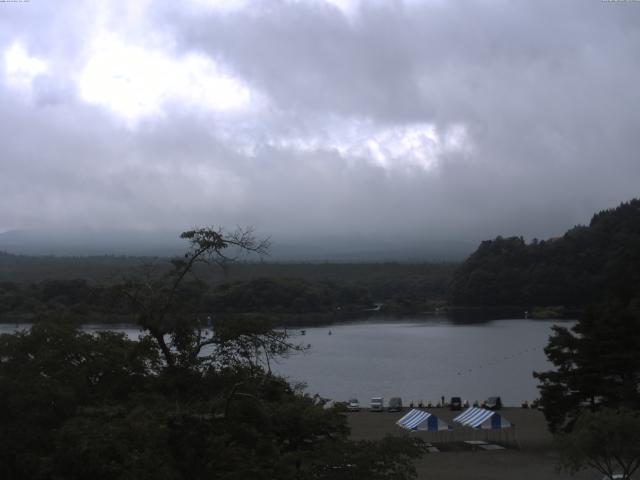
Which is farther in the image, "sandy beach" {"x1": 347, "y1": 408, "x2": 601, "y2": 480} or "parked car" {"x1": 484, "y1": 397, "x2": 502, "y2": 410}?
"parked car" {"x1": 484, "y1": 397, "x2": 502, "y2": 410}

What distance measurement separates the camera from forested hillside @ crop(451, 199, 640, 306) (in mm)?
A: 62375

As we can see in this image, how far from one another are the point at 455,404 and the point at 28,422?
55.3 feet

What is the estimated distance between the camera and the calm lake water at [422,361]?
29328mm

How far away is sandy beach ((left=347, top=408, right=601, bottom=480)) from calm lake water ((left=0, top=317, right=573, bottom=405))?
20.2 feet

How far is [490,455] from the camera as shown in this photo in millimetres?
16031

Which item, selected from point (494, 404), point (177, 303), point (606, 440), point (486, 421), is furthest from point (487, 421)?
point (177, 303)

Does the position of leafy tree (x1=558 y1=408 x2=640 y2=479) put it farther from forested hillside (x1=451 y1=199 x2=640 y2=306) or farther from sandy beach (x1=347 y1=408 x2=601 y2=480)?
forested hillside (x1=451 y1=199 x2=640 y2=306)

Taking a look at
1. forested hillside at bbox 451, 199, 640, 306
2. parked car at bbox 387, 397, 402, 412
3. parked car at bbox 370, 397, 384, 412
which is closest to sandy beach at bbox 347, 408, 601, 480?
parked car at bbox 387, 397, 402, 412

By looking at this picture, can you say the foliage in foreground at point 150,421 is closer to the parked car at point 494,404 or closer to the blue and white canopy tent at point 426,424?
the blue and white canopy tent at point 426,424

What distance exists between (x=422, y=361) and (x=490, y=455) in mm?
21316

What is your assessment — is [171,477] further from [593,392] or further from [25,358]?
[593,392]

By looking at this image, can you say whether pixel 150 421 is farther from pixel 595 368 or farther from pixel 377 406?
pixel 377 406

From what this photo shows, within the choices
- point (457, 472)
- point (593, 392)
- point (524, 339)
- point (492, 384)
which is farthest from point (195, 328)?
point (524, 339)

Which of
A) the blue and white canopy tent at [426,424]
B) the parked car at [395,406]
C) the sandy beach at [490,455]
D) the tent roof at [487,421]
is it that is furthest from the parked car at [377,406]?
the tent roof at [487,421]
